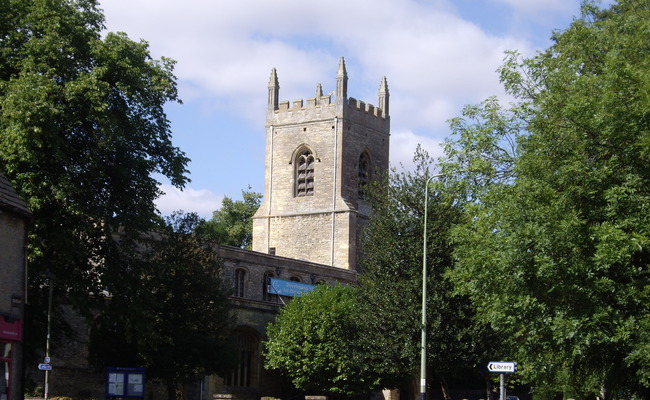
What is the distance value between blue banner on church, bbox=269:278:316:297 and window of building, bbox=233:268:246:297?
1.74 meters

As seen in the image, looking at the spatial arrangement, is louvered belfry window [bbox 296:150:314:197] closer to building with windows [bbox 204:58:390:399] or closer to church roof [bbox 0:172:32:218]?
building with windows [bbox 204:58:390:399]

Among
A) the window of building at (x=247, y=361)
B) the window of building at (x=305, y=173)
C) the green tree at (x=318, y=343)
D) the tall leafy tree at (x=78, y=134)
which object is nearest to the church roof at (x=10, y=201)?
the tall leafy tree at (x=78, y=134)

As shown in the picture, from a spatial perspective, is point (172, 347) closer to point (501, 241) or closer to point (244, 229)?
point (501, 241)

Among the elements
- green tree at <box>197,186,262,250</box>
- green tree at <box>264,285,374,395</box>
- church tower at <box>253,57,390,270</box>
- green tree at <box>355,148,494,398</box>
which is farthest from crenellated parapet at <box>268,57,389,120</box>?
green tree at <box>355,148,494,398</box>

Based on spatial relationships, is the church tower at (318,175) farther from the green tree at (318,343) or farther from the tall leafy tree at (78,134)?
the tall leafy tree at (78,134)

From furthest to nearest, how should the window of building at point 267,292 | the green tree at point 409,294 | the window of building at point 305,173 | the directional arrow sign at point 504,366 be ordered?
1. the window of building at point 305,173
2. the window of building at point 267,292
3. the green tree at point 409,294
4. the directional arrow sign at point 504,366

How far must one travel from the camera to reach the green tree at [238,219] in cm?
9142

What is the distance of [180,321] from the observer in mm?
42062

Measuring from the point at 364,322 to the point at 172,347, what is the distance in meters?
7.90

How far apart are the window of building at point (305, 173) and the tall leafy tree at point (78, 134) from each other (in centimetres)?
4245

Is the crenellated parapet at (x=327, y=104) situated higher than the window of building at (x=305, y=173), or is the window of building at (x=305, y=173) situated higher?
the crenellated parapet at (x=327, y=104)

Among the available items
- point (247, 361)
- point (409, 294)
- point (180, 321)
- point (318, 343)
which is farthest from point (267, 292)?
point (409, 294)

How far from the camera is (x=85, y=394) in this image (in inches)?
1829

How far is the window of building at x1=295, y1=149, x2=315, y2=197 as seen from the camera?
77188 mm
